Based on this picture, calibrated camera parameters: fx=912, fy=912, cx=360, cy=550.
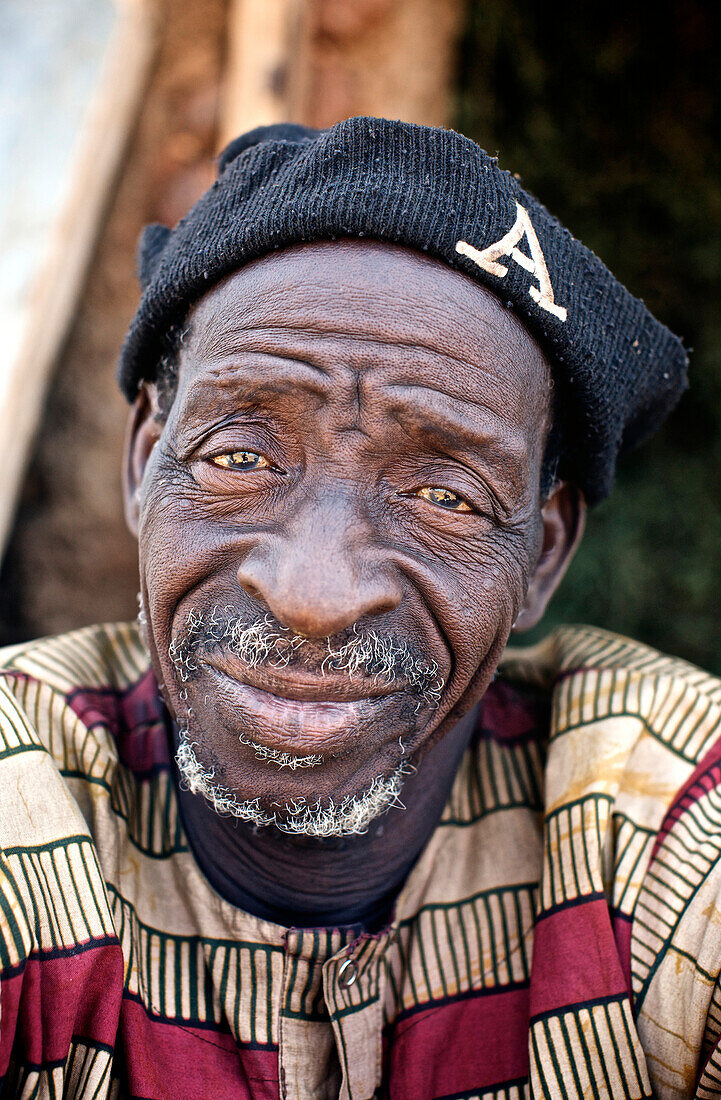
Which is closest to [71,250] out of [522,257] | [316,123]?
[316,123]

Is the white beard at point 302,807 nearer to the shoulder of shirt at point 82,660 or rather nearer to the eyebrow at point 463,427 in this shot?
the shoulder of shirt at point 82,660

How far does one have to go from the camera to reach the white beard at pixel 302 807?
5.48 feet

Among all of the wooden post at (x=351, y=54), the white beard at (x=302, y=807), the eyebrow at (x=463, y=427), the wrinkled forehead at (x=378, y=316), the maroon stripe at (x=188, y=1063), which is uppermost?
the wooden post at (x=351, y=54)

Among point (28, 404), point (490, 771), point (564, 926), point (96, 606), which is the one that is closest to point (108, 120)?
point (28, 404)

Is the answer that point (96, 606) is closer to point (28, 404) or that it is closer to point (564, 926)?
point (28, 404)

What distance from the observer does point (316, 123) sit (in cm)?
312

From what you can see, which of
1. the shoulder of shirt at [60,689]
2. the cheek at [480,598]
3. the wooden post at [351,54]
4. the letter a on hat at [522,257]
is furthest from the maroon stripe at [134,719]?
the wooden post at [351,54]

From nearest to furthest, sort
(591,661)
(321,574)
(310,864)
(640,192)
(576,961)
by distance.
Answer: (321,574)
(576,961)
(310,864)
(591,661)
(640,192)

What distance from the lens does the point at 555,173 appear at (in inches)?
140

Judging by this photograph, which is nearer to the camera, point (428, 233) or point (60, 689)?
point (428, 233)

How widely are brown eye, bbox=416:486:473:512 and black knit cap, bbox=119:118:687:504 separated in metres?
0.36

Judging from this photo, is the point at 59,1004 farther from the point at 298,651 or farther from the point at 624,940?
the point at 624,940

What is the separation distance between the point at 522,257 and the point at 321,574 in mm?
743

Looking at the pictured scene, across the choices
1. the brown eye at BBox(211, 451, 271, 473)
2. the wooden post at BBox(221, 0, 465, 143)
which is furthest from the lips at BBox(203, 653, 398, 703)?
the wooden post at BBox(221, 0, 465, 143)
